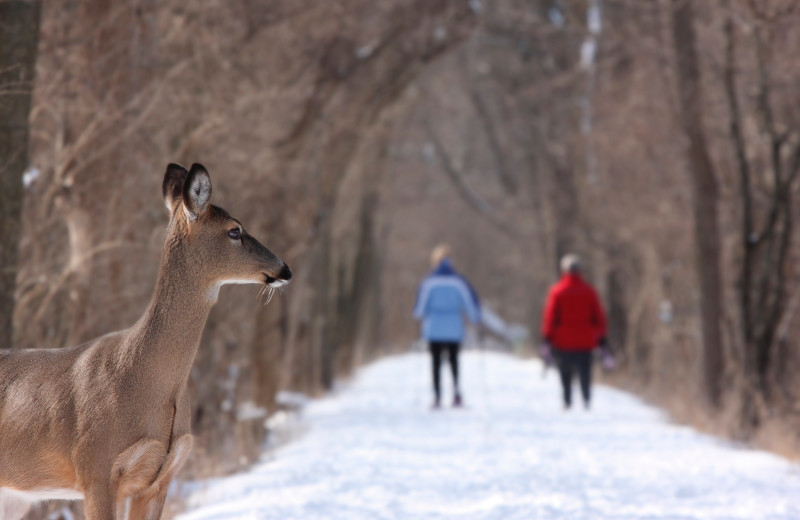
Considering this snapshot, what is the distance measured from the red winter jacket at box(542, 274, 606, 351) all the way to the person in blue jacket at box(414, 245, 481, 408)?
122 cm

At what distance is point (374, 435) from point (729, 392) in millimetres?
5680

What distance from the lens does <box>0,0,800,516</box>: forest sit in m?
10.9

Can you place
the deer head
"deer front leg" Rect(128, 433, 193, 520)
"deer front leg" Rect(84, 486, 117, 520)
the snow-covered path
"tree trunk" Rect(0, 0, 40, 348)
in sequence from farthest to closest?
the snow-covered path < "tree trunk" Rect(0, 0, 40, 348) < the deer head < "deer front leg" Rect(128, 433, 193, 520) < "deer front leg" Rect(84, 486, 117, 520)

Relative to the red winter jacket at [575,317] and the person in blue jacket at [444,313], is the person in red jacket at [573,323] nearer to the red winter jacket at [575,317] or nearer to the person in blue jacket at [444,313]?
the red winter jacket at [575,317]

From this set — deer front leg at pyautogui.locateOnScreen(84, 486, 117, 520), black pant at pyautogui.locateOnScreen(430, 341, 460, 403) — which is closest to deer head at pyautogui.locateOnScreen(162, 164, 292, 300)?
deer front leg at pyautogui.locateOnScreen(84, 486, 117, 520)

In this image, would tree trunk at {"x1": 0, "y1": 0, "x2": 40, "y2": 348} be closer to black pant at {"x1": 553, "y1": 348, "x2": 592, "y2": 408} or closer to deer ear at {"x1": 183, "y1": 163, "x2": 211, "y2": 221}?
deer ear at {"x1": 183, "y1": 163, "x2": 211, "y2": 221}

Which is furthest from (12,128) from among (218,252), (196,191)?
(196,191)

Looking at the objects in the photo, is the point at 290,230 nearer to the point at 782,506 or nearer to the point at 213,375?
the point at 213,375

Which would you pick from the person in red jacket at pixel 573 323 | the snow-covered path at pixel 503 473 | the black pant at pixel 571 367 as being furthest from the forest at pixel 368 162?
the person in red jacket at pixel 573 323

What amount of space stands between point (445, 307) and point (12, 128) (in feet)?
39.0

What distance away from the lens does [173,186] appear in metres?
6.03

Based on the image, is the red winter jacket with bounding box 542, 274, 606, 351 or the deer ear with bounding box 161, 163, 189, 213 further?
the red winter jacket with bounding box 542, 274, 606, 351

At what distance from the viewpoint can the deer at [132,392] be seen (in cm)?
566

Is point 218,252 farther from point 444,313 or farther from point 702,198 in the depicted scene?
point 444,313
